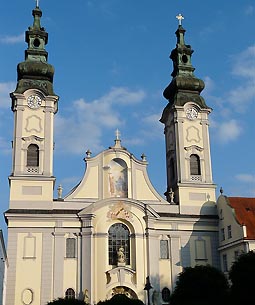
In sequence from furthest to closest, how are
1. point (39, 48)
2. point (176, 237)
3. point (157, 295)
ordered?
point (39, 48) → point (176, 237) → point (157, 295)

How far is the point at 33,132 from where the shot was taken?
41438mm

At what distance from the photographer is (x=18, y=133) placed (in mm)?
41094

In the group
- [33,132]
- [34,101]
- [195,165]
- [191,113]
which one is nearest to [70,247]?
[33,132]

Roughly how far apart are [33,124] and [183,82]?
507 inches

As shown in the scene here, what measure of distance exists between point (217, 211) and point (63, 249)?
12.3 meters

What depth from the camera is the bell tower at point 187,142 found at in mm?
42531

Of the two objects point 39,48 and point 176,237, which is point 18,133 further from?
point 176,237

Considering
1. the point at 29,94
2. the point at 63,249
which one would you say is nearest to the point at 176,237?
the point at 63,249

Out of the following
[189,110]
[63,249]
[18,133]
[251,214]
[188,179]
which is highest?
[189,110]

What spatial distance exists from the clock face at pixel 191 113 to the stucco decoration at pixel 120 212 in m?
9.68

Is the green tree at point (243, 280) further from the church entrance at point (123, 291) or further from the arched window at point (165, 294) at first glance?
the arched window at point (165, 294)

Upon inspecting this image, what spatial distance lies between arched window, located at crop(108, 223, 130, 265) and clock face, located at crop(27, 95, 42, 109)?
1100 centimetres

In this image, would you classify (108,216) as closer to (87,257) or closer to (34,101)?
(87,257)

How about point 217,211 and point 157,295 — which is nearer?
point 157,295
